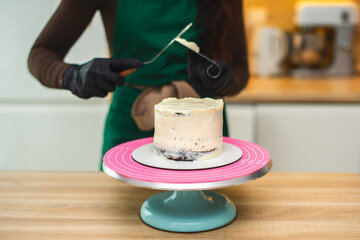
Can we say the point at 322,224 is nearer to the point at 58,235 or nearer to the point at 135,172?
the point at 135,172

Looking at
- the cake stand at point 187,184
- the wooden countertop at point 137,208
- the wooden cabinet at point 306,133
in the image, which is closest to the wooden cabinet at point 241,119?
the wooden cabinet at point 306,133

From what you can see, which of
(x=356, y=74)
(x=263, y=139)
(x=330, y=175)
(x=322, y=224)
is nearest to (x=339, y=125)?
(x=263, y=139)

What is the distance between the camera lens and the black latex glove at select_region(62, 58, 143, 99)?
97cm

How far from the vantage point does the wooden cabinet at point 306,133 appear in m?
1.85

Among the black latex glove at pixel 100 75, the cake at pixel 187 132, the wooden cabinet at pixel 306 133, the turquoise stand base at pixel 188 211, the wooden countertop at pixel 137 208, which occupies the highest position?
the black latex glove at pixel 100 75

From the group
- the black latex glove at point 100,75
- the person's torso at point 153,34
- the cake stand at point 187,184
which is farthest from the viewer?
the person's torso at point 153,34

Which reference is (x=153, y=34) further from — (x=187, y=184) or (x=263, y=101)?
(x=263, y=101)

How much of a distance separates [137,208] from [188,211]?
0.11 metres

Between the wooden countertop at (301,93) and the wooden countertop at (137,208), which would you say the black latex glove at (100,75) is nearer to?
the wooden countertop at (137,208)

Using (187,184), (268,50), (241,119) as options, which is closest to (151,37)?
(187,184)

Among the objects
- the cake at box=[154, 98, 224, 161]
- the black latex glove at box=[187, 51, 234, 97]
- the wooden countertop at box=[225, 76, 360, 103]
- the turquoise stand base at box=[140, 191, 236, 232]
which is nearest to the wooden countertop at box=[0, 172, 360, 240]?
the turquoise stand base at box=[140, 191, 236, 232]

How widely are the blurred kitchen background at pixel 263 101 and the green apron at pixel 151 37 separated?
27.4 inches

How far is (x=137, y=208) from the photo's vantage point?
2.59 feet

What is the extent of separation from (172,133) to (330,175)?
0.43 meters
